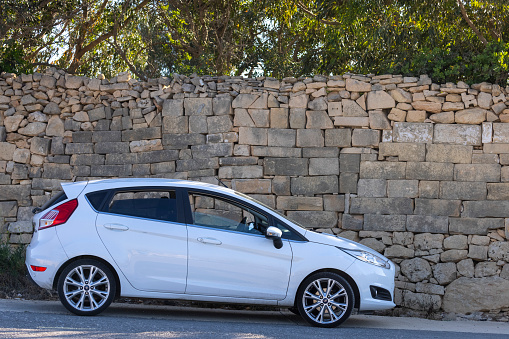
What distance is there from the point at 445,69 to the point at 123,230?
20.0ft

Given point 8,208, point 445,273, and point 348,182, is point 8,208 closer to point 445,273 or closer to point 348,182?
point 348,182

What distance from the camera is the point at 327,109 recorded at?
949 cm

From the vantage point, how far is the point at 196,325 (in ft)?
20.2

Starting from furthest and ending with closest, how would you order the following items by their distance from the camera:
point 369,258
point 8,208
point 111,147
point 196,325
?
1. point 8,208
2. point 111,147
3. point 369,258
4. point 196,325

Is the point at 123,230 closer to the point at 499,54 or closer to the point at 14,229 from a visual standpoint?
the point at 14,229

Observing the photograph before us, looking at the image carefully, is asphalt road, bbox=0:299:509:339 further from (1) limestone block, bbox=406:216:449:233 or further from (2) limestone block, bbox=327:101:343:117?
(2) limestone block, bbox=327:101:343:117

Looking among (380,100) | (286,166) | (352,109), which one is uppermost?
(380,100)

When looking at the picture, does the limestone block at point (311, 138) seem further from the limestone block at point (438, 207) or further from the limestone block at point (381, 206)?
the limestone block at point (438, 207)

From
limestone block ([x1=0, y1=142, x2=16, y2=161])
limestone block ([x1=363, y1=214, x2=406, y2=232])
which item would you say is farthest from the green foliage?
limestone block ([x1=363, y1=214, x2=406, y2=232])

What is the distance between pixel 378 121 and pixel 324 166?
1080 millimetres

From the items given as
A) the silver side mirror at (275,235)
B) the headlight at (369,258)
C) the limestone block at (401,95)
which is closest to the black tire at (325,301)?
the headlight at (369,258)

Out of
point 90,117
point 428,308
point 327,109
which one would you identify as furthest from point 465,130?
point 90,117

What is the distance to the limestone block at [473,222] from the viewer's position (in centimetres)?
901

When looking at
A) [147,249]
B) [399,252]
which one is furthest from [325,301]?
[399,252]
